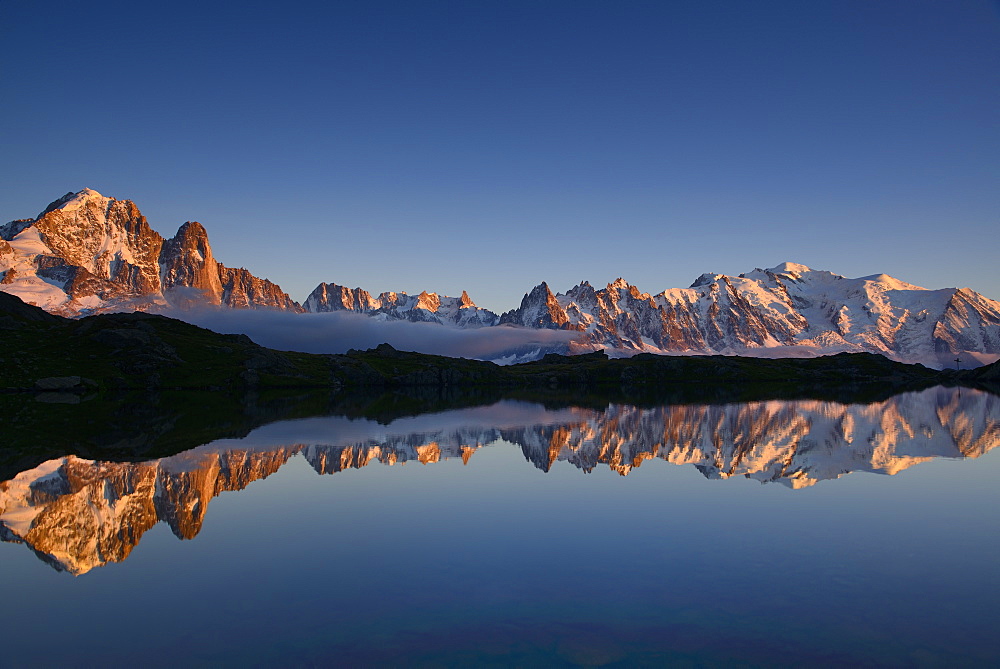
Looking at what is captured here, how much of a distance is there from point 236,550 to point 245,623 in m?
8.12

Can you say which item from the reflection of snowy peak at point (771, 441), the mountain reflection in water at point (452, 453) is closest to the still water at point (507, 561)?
the mountain reflection in water at point (452, 453)

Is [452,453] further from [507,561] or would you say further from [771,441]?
[507,561]

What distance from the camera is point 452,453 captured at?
176 ft

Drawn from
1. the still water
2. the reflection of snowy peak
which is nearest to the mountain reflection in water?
the reflection of snowy peak

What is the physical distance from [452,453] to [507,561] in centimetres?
3073

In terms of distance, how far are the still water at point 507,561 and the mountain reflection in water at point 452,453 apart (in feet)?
1.16

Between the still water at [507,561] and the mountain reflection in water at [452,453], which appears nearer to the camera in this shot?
the still water at [507,561]

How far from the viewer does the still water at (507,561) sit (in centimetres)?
1627

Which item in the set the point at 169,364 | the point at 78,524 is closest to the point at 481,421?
the point at 78,524

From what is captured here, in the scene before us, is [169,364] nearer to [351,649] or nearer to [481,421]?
[481,421]

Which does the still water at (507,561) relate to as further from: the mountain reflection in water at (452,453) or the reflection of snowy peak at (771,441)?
the reflection of snowy peak at (771,441)

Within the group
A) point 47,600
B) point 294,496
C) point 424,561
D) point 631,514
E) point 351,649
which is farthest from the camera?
point 294,496

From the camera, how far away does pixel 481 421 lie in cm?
8488

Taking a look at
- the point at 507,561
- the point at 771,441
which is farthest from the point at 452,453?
the point at 507,561
